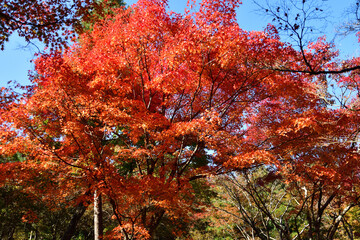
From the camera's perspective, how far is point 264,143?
364 inches

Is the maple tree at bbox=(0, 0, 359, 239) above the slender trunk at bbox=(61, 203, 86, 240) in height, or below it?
above

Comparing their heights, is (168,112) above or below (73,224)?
above

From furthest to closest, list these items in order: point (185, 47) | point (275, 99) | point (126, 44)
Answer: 1. point (275, 99)
2. point (126, 44)
3. point (185, 47)

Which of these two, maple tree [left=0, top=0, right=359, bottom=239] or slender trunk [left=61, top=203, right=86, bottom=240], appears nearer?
maple tree [left=0, top=0, right=359, bottom=239]

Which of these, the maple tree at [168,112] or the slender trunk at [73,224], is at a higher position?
the maple tree at [168,112]

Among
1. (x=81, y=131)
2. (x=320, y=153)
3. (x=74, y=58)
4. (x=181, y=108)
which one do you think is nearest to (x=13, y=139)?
(x=81, y=131)

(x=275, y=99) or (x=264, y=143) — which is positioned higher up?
(x=275, y=99)

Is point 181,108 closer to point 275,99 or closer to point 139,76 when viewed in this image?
point 139,76

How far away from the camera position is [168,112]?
1002 centimetres

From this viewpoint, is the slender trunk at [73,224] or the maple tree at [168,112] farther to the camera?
the slender trunk at [73,224]

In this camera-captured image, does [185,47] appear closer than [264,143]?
Yes

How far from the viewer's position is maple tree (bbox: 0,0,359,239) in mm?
6996

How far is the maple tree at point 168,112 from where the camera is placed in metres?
7.00

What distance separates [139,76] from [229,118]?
410cm
